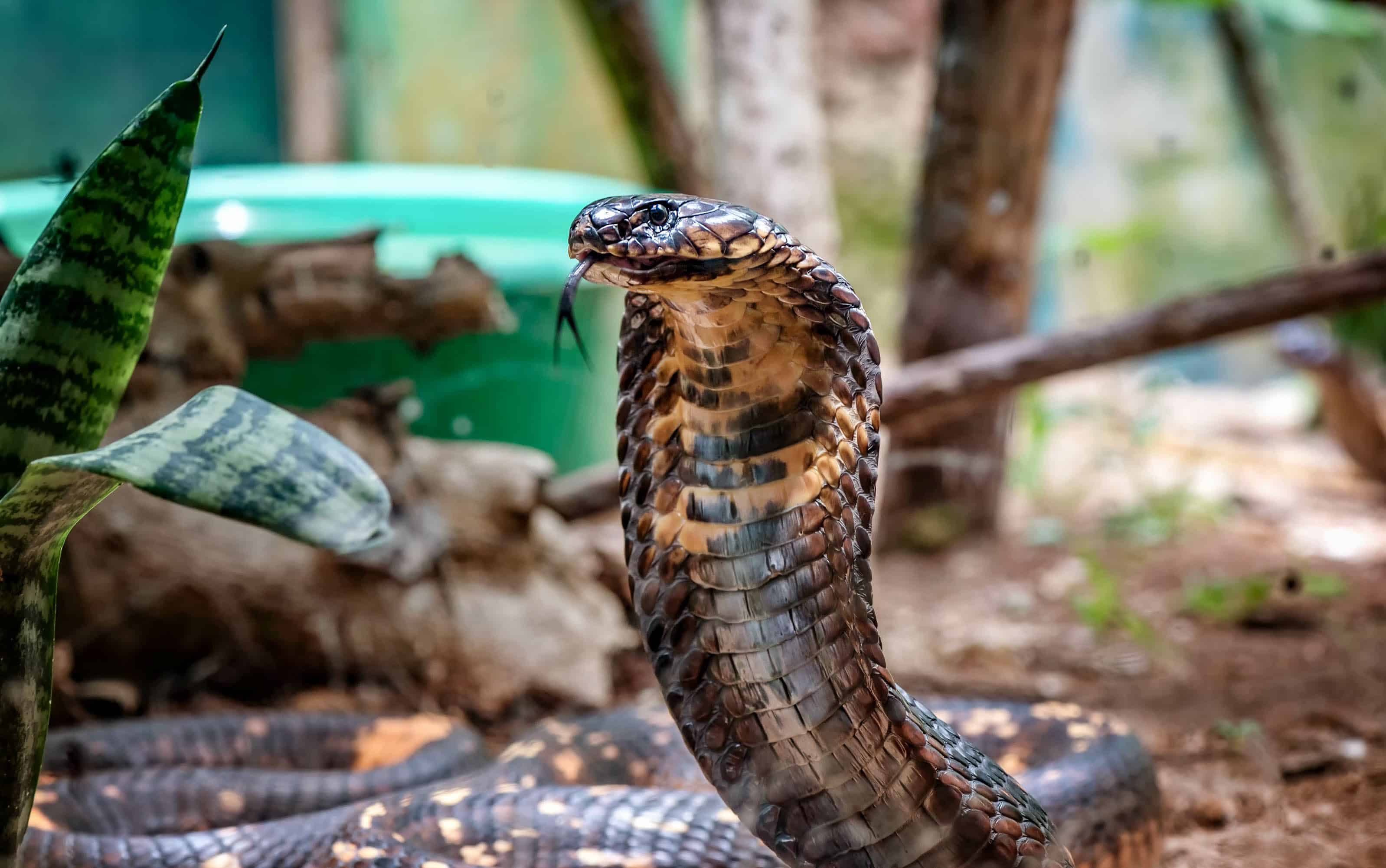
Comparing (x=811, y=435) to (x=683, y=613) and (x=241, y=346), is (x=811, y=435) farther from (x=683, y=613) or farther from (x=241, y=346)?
(x=241, y=346)

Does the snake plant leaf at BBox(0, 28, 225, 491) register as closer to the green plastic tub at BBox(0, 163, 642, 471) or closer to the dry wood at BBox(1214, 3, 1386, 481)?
the green plastic tub at BBox(0, 163, 642, 471)

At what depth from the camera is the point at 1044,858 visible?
51.8 inches

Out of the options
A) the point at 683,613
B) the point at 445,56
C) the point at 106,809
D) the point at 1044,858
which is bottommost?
the point at 106,809

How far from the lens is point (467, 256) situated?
2.92 meters

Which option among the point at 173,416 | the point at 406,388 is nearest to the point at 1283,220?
the point at 406,388

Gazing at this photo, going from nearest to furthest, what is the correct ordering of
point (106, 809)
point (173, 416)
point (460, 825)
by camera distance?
point (173, 416)
point (460, 825)
point (106, 809)

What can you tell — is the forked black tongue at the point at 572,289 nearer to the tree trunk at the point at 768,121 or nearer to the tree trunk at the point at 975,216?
the tree trunk at the point at 768,121

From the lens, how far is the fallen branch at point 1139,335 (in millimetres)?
3078

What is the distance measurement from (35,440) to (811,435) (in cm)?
86

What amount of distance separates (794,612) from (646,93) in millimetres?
3871

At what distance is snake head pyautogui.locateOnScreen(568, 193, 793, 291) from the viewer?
3.55 ft

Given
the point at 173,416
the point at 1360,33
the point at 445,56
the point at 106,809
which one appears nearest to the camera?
the point at 173,416

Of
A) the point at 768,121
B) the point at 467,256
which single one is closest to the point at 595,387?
the point at 467,256

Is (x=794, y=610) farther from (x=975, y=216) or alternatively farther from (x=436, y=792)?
(x=975, y=216)
